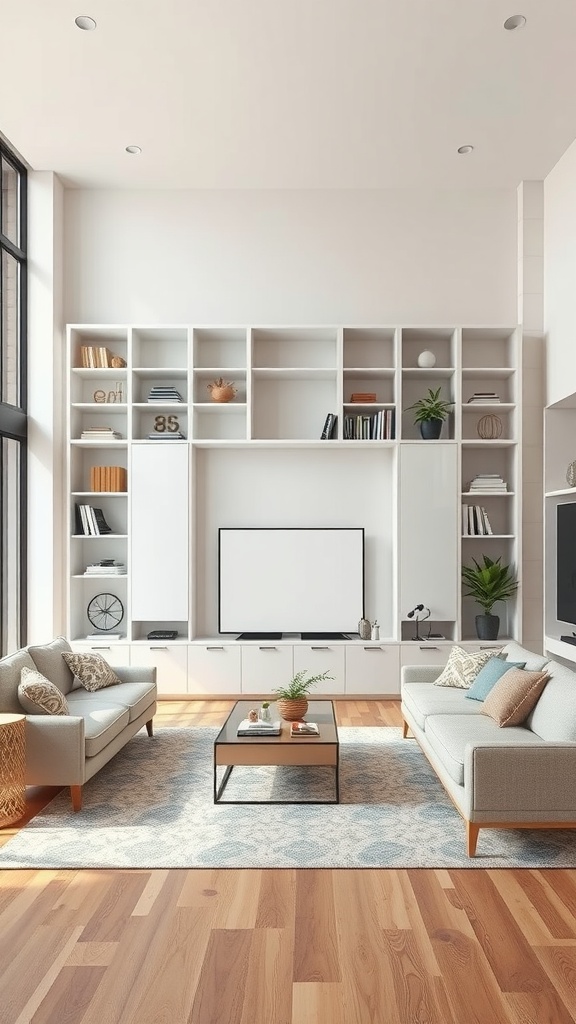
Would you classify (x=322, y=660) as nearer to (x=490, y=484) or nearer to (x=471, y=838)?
(x=490, y=484)

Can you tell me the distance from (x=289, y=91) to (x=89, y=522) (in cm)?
344

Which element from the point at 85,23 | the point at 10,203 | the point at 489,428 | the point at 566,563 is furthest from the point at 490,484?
the point at 10,203

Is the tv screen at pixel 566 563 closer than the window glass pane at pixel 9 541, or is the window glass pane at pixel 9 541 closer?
the tv screen at pixel 566 563

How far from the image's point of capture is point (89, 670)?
498cm

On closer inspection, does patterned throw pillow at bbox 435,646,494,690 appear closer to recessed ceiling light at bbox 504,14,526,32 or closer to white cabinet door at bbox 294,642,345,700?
white cabinet door at bbox 294,642,345,700

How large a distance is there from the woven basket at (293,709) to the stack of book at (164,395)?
2913mm

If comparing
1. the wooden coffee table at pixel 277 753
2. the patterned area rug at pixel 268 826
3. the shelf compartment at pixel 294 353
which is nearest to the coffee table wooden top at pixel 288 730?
the wooden coffee table at pixel 277 753

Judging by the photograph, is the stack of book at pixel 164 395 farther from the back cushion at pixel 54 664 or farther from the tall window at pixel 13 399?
the back cushion at pixel 54 664

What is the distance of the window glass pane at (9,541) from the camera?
5832 millimetres

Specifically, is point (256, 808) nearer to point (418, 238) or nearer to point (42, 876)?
point (42, 876)

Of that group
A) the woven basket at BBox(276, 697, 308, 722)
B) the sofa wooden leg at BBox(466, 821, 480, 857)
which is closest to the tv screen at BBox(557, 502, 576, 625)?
the woven basket at BBox(276, 697, 308, 722)

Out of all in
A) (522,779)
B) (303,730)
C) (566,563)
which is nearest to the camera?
(522,779)

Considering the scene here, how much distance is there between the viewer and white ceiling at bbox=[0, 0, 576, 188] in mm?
4230

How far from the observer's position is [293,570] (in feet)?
21.5
